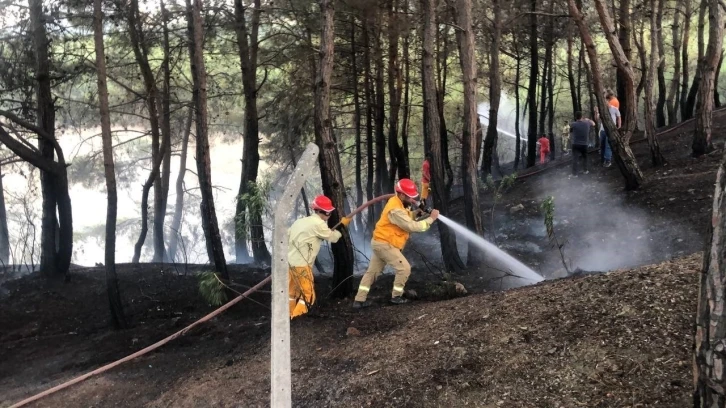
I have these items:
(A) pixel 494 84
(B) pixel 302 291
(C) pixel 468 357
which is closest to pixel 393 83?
(A) pixel 494 84

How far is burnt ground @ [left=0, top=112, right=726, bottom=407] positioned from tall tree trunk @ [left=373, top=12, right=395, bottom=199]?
537 centimetres

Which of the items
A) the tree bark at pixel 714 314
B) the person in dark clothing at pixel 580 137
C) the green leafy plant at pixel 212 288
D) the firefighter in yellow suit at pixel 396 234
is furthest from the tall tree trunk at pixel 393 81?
the tree bark at pixel 714 314

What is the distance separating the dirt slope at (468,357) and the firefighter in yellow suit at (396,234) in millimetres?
402

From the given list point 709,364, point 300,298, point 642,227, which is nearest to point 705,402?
point 709,364

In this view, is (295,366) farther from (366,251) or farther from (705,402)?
(366,251)

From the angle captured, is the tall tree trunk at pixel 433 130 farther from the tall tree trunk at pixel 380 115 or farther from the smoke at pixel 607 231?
the tall tree trunk at pixel 380 115

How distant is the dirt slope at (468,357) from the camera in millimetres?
3578

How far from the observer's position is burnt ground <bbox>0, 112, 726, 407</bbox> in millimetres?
Answer: 3752

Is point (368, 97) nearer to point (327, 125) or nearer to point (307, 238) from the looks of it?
point (327, 125)

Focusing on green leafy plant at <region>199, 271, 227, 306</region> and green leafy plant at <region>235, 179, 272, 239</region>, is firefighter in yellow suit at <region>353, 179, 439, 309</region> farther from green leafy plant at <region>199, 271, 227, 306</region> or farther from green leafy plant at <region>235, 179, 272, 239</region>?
green leafy plant at <region>199, 271, 227, 306</region>

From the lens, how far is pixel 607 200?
11445 millimetres

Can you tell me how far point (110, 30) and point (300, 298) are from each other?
10.1 meters

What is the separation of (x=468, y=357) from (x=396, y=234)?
291 centimetres

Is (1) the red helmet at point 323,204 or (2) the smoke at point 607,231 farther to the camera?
(2) the smoke at point 607,231
